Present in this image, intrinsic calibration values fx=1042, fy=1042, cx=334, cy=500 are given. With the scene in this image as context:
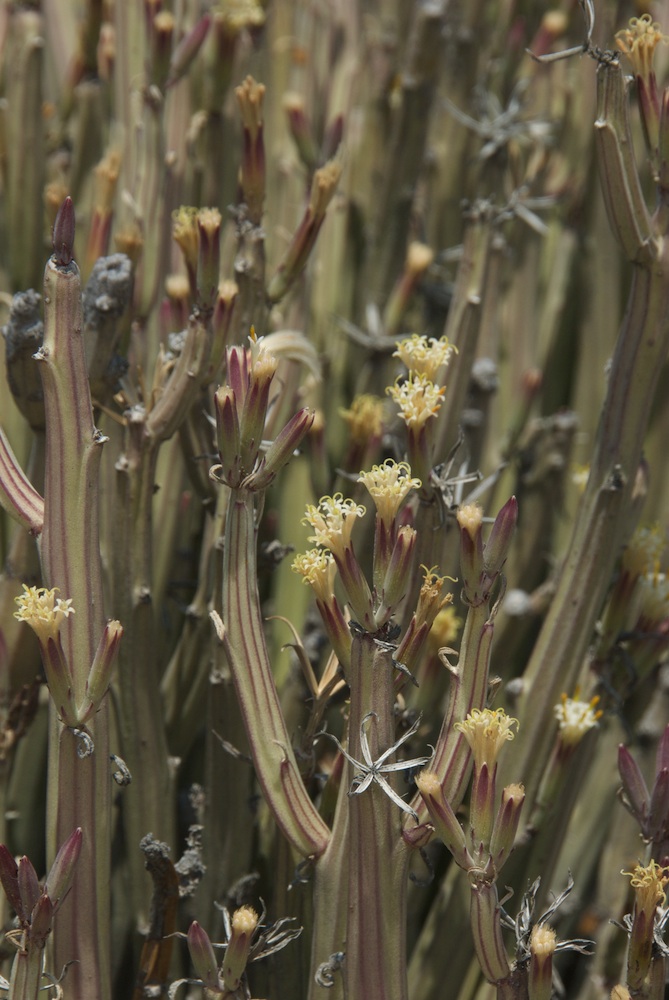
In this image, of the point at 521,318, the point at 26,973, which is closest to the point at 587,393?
the point at 521,318

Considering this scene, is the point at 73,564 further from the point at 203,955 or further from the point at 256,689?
the point at 203,955

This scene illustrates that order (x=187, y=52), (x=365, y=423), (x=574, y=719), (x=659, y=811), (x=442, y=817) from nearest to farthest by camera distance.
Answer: (x=442, y=817)
(x=659, y=811)
(x=574, y=719)
(x=365, y=423)
(x=187, y=52)

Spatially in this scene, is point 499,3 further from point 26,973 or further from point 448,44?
point 26,973

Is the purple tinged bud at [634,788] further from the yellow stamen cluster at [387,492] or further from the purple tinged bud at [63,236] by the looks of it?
the purple tinged bud at [63,236]

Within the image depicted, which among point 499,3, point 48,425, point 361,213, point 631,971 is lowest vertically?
point 631,971

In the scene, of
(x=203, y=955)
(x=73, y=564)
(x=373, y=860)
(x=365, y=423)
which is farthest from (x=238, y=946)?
(x=365, y=423)
